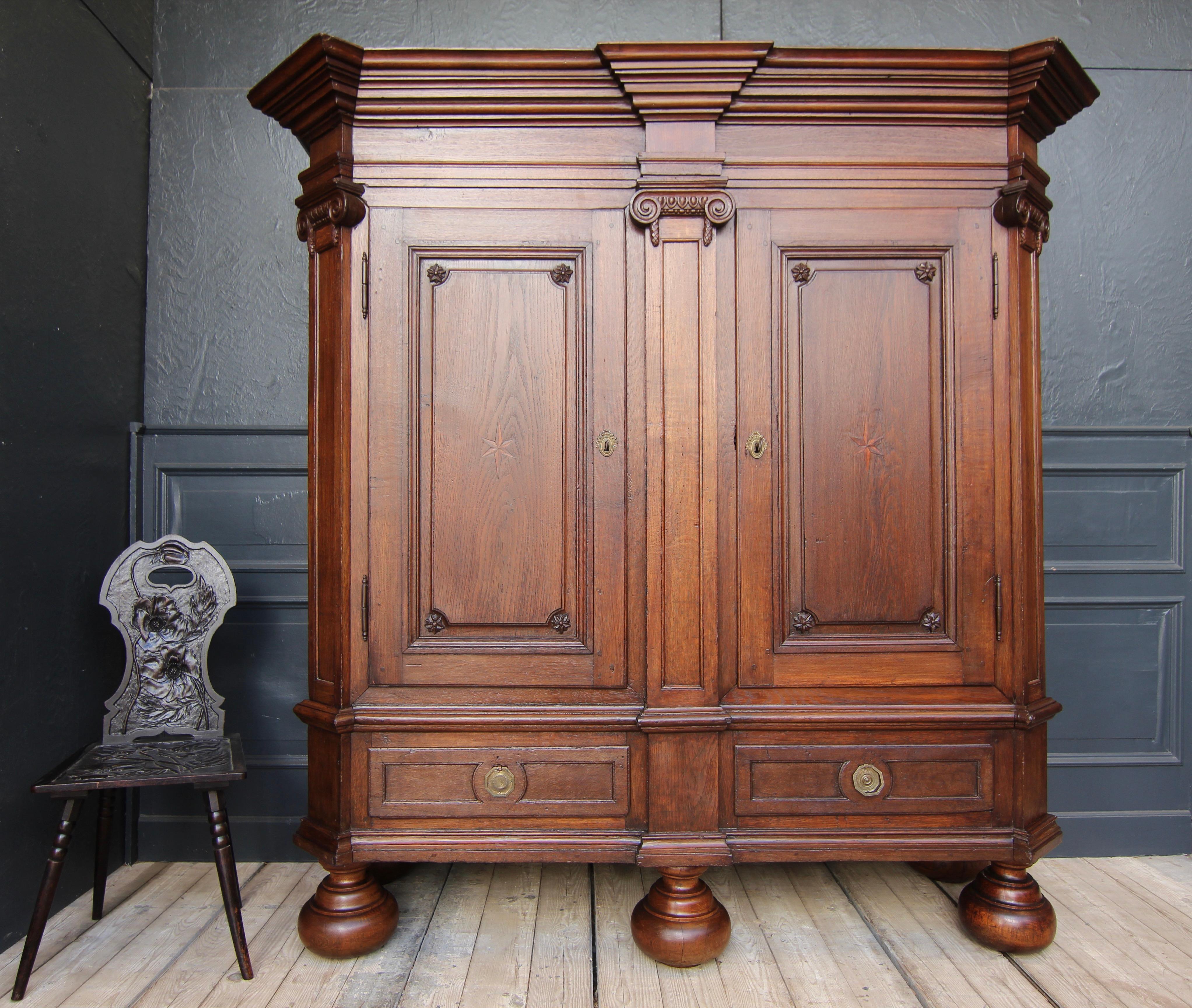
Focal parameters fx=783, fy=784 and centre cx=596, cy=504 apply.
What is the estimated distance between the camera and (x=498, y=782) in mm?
1749

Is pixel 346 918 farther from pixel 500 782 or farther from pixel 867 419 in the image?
pixel 867 419

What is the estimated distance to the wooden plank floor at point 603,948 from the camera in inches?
65.5

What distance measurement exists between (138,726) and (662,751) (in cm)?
135

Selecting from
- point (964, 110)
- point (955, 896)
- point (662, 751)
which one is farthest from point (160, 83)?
point (955, 896)

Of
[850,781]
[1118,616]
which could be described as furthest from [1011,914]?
[1118,616]

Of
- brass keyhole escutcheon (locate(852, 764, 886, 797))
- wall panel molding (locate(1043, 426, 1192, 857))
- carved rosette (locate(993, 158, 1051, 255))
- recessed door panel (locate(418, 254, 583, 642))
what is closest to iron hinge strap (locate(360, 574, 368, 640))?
recessed door panel (locate(418, 254, 583, 642))

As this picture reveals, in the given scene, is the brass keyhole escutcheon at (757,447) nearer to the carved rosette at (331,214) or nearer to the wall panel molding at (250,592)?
the carved rosette at (331,214)

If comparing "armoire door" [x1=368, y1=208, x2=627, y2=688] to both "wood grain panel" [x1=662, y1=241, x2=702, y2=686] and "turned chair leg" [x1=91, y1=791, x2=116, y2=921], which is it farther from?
"turned chair leg" [x1=91, y1=791, x2=116, y2=921]

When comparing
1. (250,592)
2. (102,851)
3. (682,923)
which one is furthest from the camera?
(250,592)

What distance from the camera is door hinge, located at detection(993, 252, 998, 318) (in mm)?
1770

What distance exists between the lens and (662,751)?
5.72 feet

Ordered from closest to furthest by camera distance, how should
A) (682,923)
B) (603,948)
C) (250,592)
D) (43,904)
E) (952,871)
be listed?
(43,904)
(682,923)
(603,948)
(952,871)
(250,592)

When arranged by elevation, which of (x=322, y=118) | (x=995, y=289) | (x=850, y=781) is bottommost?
(x=850, y=781)

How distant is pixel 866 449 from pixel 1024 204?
2.12ft
